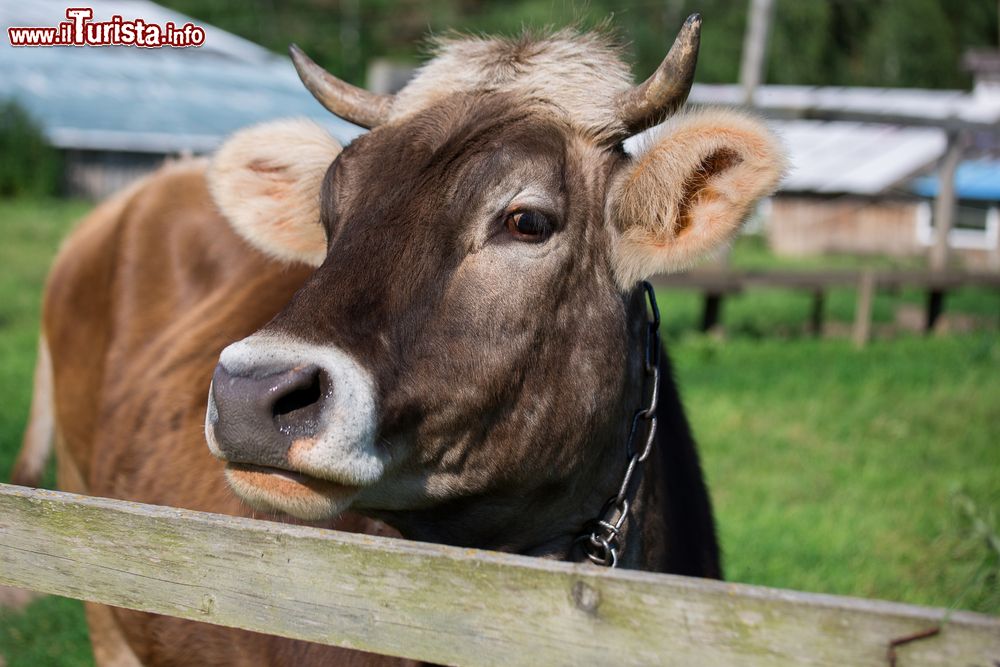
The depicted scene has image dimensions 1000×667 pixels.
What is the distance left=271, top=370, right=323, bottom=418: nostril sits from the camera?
1.97 m

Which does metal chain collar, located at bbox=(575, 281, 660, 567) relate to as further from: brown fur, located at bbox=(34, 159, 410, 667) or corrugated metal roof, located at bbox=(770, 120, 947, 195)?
corrugated metal roof, located at bbox=(770, 120, 947, 195)

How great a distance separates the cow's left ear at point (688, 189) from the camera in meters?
2.44

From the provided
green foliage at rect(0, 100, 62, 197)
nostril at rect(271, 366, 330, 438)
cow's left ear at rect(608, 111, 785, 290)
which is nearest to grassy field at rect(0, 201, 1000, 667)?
cow's left ear at rect(608, 111, 785, 290)

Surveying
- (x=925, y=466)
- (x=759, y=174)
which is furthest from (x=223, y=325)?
(x=925, y=466)

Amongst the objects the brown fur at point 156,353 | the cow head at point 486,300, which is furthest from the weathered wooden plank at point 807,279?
the cow head at point 486,300

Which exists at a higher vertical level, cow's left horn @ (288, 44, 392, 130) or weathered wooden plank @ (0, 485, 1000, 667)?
cow's left horn @ (288, 44, 392, 130)

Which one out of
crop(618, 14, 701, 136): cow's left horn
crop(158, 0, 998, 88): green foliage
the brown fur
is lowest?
the brown fur

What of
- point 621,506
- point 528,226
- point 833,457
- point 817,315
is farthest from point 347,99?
point 817,315

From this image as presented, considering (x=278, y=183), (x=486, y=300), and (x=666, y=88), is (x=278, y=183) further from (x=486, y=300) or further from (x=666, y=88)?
(x=666, y=88)

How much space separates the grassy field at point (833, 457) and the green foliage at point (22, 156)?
14988 millimetres

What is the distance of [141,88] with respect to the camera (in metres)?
32.4

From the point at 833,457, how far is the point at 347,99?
4.91 meters

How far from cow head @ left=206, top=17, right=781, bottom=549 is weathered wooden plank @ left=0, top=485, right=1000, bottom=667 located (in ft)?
0.78

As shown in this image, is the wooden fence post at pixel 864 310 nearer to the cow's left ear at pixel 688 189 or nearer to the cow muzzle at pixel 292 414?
the cow's left ear at pixel 688 189
